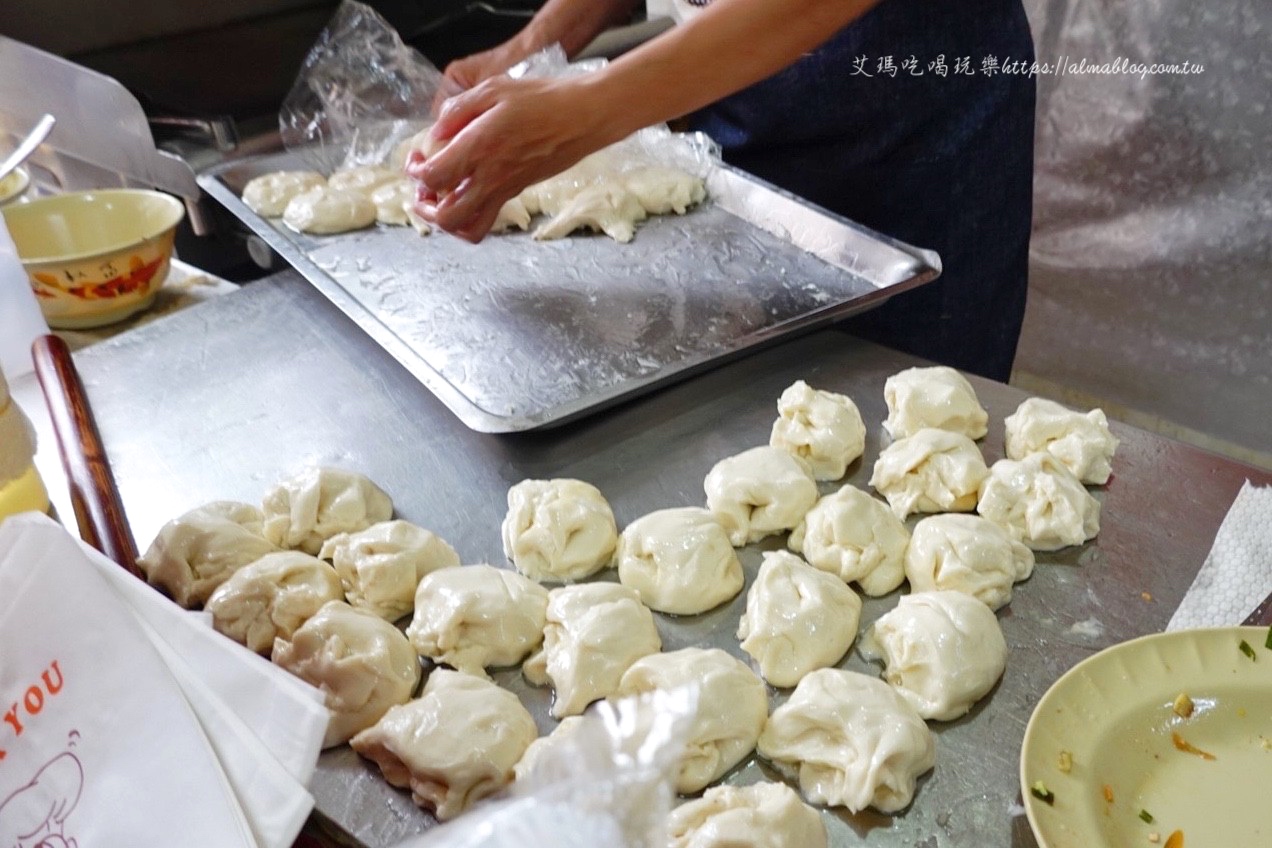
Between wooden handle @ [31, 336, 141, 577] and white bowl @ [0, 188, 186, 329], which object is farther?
white bowl @ [0, 188, 186, 329]

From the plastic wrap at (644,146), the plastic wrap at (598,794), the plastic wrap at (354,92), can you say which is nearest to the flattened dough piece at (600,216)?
the plastic wrap at (644,146)

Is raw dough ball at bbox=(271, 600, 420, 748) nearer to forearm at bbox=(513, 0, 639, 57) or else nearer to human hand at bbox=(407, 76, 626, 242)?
human hand at bbox=(407, 76, 626, 242)

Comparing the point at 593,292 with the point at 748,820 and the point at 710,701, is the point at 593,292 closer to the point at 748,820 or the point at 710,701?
the point at 710,701

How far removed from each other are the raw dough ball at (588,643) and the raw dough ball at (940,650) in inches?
12.7

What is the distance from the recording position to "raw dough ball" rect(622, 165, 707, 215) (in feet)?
7.59

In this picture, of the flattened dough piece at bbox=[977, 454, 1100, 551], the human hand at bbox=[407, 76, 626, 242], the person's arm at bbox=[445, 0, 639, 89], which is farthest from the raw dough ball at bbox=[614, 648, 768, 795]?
the person's arm at bbox=[445, 0, 639, 89]

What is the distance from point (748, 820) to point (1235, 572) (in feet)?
2.73

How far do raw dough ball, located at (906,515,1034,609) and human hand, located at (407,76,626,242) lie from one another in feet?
3.12

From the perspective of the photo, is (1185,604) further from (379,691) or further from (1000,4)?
(1000,4)

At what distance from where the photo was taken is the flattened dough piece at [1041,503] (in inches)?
56.3

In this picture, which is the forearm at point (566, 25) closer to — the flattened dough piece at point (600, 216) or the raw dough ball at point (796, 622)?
the flattened dough piece at point (600, 216)

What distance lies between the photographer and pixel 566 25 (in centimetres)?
266

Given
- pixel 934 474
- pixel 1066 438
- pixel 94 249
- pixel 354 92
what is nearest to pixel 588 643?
pixel 934 474

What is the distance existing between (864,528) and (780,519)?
139 mm
